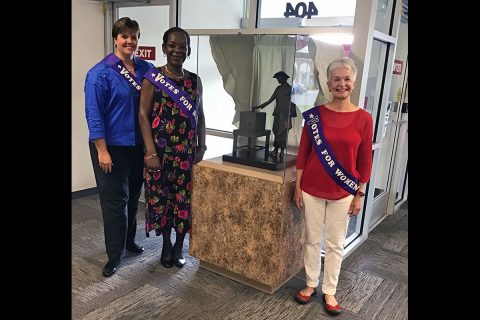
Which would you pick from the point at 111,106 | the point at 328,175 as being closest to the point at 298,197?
the point at 328,175

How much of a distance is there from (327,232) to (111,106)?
1430 mm

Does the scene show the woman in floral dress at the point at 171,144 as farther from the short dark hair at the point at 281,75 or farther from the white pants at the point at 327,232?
the white pants at the point at 327,232

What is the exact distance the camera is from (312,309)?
2221 mm

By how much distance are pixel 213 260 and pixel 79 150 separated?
202 cm

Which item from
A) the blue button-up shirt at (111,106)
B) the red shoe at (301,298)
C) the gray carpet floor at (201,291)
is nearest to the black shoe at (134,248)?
the gray carpet floor at (201,291)

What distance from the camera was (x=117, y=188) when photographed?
2377 mm

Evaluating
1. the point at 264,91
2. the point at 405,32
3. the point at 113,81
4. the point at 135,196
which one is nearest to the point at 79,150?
the point at 135,196

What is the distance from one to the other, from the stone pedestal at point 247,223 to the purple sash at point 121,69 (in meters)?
0.63

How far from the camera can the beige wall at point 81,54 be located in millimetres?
3512

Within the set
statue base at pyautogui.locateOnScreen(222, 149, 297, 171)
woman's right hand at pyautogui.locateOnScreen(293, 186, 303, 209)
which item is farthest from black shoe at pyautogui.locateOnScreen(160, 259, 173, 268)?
woman's right hand at pyautogui.locateOnScreen(293, 186, 303, 209)

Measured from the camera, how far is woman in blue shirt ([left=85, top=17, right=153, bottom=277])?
7.27 ft
